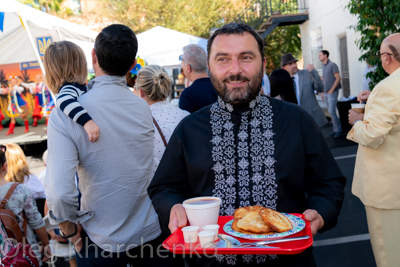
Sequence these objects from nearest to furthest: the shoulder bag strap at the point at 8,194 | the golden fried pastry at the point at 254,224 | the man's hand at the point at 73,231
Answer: the golden fried pastry at the point at 254,224
the man's hand at the point at 73,231
the shoulder bag strap at the point at 8,194

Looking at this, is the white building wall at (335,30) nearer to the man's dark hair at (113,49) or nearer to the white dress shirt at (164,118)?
the white dress shirt at (164,118)

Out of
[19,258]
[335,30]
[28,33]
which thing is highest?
[28,33]

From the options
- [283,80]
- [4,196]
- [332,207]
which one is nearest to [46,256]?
[4,196]

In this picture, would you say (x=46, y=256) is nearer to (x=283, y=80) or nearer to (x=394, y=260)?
(x=394, y=260)

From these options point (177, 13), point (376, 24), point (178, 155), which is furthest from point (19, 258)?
point (177, 13)

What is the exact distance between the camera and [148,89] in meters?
3.89

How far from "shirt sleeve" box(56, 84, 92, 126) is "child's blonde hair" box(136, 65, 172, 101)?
1.24 meters

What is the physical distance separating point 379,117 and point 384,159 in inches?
14.5

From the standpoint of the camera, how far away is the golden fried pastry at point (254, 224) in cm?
162

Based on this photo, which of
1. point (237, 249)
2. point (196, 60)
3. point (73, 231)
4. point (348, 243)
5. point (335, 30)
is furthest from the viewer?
point (335, 30)

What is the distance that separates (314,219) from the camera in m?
1.77

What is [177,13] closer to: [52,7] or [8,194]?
[52,7]

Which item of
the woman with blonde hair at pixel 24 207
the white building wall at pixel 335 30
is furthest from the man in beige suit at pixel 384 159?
the white building wall at pixel 335 30

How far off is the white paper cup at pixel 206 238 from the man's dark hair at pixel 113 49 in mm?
1413
